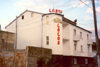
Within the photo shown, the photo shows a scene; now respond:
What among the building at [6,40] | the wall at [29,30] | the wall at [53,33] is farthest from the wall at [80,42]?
the building at [6,40]

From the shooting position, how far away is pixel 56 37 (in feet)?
102

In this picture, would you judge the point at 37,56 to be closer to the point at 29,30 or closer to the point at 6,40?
the point at 6,40

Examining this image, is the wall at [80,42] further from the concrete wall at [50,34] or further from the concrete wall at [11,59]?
the concrete wall at [11,59]

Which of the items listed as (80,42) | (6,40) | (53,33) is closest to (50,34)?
(53,33)

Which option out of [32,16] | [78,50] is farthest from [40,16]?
[78,50]

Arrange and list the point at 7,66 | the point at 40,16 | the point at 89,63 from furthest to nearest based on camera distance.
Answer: the point at 89,63
the point at 40,16
the point at 7,66

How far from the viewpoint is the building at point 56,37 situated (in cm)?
3120

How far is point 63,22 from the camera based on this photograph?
3459 centimetres

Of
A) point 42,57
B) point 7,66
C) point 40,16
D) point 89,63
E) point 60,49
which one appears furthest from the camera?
point 89,63

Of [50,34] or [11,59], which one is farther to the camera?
[50,34]

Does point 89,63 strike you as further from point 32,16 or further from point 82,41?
point 32,16

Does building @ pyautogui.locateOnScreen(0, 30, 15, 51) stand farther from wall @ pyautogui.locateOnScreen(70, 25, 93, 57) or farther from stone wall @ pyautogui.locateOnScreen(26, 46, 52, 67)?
wall @ pyautogui.locateOnScreen(70, 25, 93, 57)

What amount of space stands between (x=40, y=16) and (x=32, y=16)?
293 cm

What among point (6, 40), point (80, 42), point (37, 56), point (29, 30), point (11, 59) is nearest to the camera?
point (11, 59)
